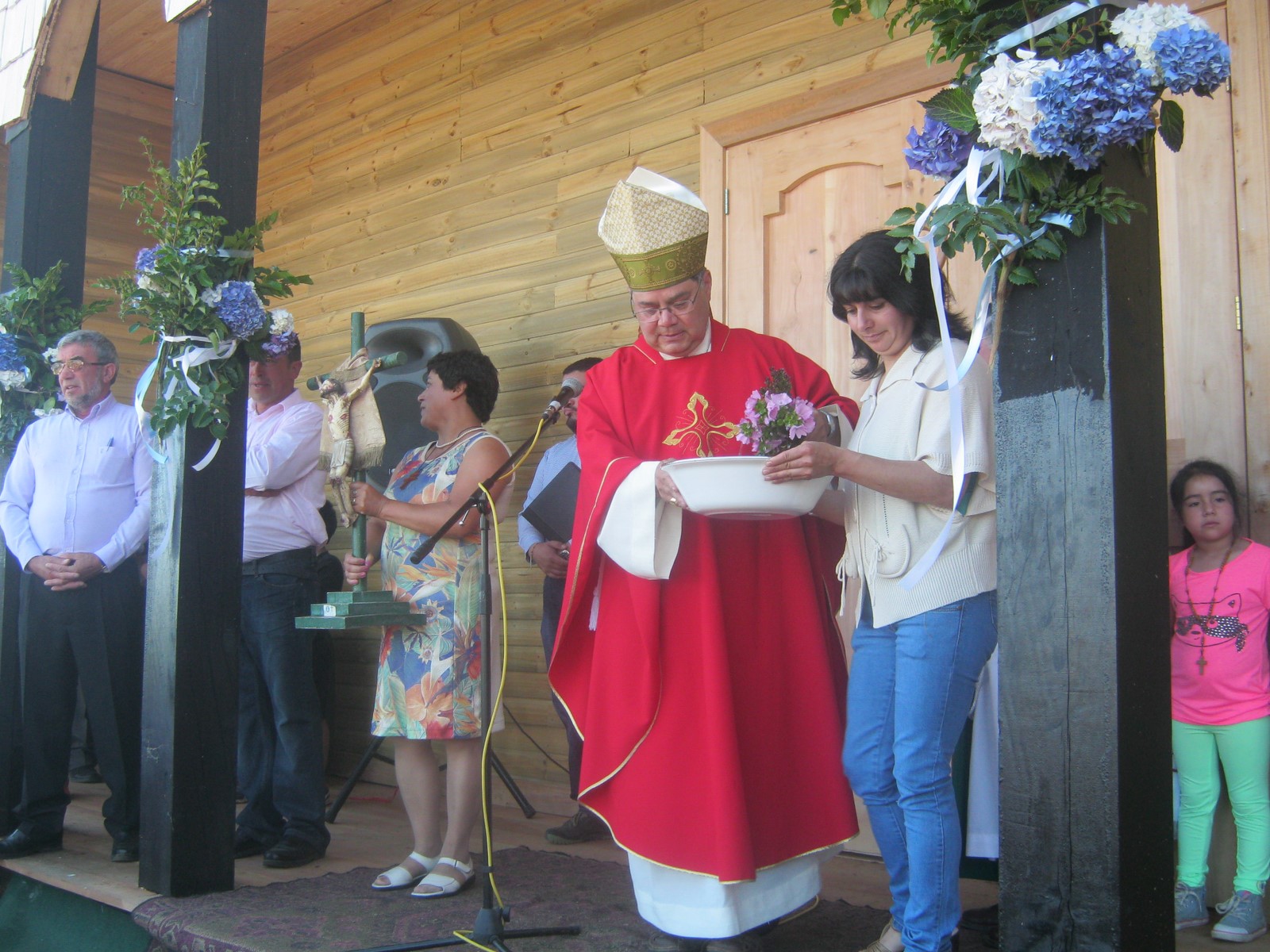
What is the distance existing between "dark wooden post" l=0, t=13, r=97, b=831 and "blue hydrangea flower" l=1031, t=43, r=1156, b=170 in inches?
156

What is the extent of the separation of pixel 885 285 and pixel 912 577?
609mm

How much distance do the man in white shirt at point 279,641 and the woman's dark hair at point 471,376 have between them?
59 centimetres

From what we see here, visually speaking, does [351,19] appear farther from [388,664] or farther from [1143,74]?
[1143,74]

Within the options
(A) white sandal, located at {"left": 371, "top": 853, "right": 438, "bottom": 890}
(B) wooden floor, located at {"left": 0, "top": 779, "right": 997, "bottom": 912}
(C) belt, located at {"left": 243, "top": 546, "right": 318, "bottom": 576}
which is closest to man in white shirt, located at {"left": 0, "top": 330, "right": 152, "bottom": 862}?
(B) wooden floor, located at {"left": 0, "top": 779, "right": 997, "bottom": 912}

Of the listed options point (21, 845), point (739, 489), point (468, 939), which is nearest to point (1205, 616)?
point (739, 489)

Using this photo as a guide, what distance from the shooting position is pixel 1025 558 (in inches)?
72.0

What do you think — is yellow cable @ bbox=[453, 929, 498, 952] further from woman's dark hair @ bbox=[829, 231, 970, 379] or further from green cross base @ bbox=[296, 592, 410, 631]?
woman's dark hair @ bbox=[829, 231, 970, 379]

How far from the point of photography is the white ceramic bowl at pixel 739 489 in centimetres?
223

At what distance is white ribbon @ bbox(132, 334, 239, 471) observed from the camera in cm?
325

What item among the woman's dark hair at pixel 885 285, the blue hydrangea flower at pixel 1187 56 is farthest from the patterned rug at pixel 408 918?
the blue hydrangea flower at pixel 1187 56

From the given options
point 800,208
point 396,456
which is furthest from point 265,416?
point 800,208

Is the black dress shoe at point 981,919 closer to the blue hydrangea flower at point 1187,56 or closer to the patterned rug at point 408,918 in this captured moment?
the patterned rug at point 408,918

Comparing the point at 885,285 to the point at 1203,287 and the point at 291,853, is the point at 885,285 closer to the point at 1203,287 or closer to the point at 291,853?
the point at 1203,287

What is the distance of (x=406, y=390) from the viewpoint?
4.88 meters
